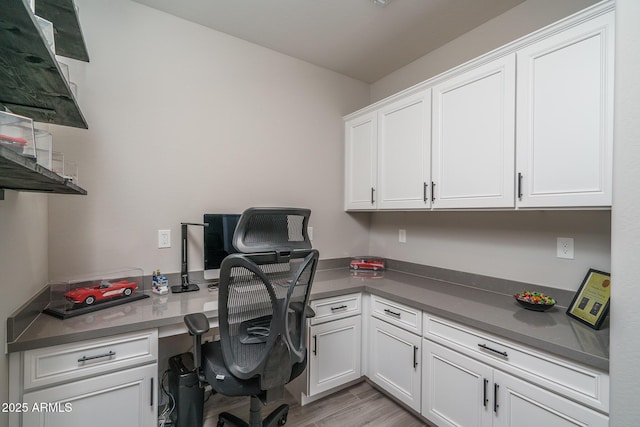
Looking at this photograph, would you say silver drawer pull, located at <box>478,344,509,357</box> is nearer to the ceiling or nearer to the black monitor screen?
the black monitor screen

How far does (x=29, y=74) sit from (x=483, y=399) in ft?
7.41

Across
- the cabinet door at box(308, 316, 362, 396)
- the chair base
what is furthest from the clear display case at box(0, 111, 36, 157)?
the cabinet door at box(308, 316, 362, 396)

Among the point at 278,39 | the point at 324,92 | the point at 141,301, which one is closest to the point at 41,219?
the point at 141,301

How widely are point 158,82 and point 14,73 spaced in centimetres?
131

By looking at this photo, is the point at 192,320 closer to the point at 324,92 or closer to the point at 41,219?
the point at 41,219

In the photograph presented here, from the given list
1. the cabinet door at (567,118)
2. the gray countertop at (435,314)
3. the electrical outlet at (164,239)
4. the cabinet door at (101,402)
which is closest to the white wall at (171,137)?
the electrical outlet at (164,239)

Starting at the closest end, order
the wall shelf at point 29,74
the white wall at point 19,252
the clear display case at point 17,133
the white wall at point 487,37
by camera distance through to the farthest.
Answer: the wall shelf at point 29,74, the clear display case at point 17,133, the white wall at point 19,252, the white wall at point 487,37

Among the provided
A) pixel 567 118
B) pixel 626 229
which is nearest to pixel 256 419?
pixel 626 229

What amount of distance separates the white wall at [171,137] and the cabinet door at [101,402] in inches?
29.5

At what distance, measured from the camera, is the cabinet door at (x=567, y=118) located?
129 cm

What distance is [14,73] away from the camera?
2.64 ft

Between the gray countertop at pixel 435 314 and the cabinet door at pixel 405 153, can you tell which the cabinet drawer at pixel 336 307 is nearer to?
the gray countertop at pixel 435 314

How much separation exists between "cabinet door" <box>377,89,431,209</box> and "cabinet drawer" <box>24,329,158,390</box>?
6.12ft

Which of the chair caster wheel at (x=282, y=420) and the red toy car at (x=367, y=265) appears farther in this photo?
the red toy car at (x=367, y=265)
